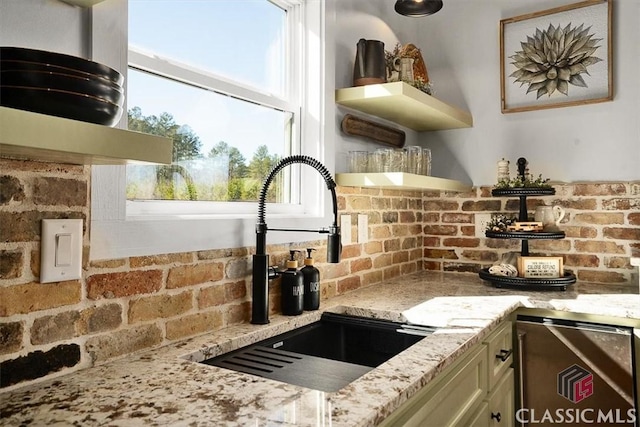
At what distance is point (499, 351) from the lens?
5.79ft

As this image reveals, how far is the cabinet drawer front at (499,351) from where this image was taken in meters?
1.66

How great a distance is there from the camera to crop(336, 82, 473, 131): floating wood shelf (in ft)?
6.73

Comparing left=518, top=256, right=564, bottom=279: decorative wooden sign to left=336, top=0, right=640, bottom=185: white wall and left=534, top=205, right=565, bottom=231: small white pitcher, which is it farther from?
left=336, top=0, right=640, bottom=185: white wall

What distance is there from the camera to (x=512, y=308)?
189cm

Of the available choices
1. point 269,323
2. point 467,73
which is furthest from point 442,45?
point 269,323

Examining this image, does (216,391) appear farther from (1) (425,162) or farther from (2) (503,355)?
(1) (425,162)

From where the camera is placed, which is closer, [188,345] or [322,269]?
[188,345]

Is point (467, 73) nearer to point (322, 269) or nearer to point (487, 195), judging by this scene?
point (487, 195)

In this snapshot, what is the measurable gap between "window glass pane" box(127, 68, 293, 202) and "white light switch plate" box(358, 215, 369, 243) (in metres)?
0.45

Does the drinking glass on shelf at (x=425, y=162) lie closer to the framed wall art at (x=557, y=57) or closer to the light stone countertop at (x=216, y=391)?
the framed wall art at (x=557, y=57)

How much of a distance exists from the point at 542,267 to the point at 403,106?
105 centimetres

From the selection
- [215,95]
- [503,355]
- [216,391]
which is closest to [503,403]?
[503,355]

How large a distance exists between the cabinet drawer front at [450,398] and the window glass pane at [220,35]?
125cm

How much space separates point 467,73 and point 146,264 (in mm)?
2325
